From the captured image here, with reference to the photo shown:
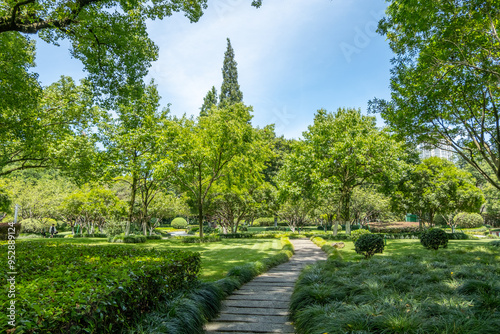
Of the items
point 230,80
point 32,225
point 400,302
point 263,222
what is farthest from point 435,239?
point 230,80

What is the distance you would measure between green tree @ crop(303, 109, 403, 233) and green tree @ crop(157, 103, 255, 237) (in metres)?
5.62

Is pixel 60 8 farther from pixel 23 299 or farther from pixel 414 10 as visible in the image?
pixel 414 10

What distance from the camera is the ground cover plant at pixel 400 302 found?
138 inches

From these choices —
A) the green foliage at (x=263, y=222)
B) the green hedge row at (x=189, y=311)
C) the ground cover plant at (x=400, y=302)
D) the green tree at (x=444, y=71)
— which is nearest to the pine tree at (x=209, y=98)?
the green foliage at (x=263, y=222)

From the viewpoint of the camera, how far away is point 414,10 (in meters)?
7.28

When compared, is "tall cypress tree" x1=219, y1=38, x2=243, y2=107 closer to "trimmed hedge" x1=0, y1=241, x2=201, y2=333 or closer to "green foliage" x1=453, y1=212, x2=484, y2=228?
"green foliage" x1=453, y1=212, x2=484, y2=228

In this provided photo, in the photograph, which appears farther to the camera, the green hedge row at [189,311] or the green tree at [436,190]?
the green tree at [436,190]

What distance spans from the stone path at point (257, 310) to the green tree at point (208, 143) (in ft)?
41.9

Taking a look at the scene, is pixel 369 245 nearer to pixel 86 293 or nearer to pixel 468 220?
pixel 86 293

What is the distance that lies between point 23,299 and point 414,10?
30.4 feet

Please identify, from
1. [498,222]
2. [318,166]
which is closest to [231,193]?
[318,166]

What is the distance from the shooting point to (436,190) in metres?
24.0

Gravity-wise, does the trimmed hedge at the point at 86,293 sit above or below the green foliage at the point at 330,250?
above

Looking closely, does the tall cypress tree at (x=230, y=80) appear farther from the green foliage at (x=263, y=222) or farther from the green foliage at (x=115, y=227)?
the green foliage at (x=115, y=227)
